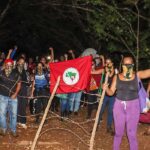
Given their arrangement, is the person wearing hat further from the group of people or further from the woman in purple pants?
the woman in purple pants

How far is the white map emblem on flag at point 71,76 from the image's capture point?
493 inches

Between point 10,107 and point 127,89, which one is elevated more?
point 127,89

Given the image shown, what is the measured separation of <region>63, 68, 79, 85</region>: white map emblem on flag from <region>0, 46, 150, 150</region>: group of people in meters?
0.65

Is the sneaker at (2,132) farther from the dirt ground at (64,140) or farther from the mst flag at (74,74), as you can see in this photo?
the mst flag at (74,74)

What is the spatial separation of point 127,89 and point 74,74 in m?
3.33

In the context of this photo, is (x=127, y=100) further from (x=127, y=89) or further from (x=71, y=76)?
(x=71, y=76)

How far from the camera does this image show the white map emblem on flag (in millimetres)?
12531

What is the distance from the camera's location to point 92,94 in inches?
413

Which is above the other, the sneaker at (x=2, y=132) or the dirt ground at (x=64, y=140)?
the sneaker at (x=2, y=132)

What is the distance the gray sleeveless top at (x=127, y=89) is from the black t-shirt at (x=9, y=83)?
3.44 metres

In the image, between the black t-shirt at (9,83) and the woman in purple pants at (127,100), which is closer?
the woman in purple pants at (127,100)

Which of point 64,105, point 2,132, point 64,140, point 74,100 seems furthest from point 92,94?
point 74,100

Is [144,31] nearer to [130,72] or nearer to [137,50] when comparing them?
[137,50]

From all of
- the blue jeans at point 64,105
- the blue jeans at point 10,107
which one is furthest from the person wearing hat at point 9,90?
the blue jeans at point 64,105
